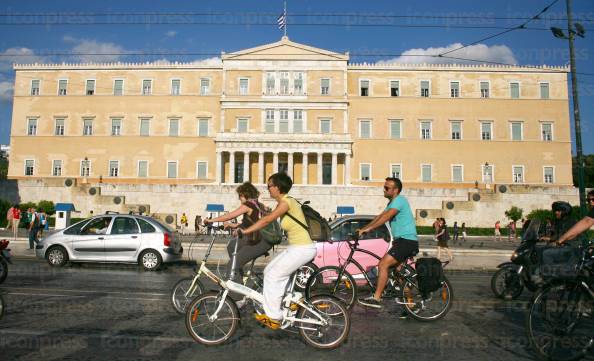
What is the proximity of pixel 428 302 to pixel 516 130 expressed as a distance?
49907mm

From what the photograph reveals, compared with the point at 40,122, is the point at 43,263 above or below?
below

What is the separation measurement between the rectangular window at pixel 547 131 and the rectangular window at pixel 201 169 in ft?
122

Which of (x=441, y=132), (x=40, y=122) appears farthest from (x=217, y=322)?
(x=40, y=122)

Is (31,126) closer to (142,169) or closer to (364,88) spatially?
(142,169)

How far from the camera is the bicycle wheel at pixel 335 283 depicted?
6.79 metres

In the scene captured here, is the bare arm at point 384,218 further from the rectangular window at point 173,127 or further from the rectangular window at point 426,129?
the rectangular window at point 173,127

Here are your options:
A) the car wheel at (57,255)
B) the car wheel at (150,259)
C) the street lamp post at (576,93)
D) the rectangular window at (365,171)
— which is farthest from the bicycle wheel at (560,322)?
the rectangular window at (365,171)

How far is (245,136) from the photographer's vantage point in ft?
158

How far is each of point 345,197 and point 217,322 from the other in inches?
1362

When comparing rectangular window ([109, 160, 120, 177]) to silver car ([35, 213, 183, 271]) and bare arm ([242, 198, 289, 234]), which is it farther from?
bare arm ([242, 198, 289, 234])

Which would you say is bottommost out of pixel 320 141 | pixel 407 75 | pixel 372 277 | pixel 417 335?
pixel 417 335

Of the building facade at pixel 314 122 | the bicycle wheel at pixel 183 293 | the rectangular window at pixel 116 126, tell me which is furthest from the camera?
the rectangular window at pixel 116 126

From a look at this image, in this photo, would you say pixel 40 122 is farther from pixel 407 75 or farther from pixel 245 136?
pixel 407 75

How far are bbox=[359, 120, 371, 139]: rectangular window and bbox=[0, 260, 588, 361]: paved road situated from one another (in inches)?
1683
